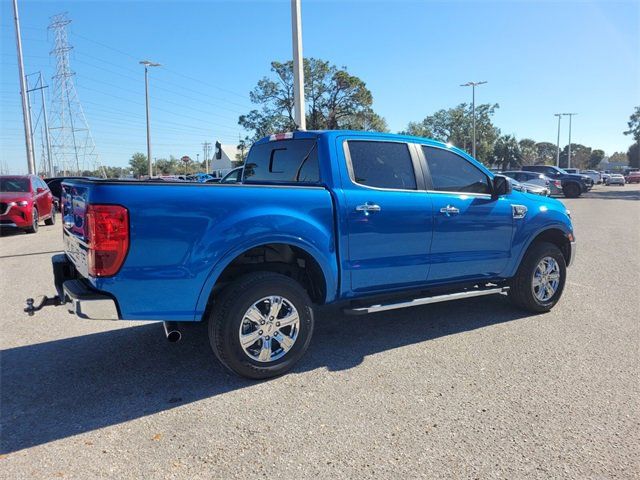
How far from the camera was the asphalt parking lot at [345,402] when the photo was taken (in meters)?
2.73

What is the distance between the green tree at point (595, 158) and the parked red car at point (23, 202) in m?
133

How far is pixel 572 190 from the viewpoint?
98.2 feet

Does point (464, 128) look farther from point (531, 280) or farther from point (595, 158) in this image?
point (531, 280)

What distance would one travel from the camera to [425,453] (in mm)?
2811

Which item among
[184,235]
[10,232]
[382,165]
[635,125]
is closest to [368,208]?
[382,165]

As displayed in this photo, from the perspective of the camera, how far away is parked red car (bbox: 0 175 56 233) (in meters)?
12.3

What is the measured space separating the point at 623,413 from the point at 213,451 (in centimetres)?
274

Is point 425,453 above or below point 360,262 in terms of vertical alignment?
below

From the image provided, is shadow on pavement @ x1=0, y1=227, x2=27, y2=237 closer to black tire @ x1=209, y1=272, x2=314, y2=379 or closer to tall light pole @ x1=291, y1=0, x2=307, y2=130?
tall light pole @ x1=291, y1=0, x2=307, y2=130

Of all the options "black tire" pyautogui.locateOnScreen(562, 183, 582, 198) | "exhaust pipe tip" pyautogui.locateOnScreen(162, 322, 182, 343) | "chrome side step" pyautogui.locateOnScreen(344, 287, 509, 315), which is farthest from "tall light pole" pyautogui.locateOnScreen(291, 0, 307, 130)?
"black tire" pyautogui.locateOnScreen(562, 183, 582, 198)

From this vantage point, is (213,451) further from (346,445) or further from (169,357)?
(169,357)

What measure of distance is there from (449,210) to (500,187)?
2.60 feet

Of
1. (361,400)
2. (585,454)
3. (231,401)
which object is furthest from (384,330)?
(585,454)

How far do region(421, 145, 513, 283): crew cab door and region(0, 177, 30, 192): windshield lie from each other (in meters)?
12.5
